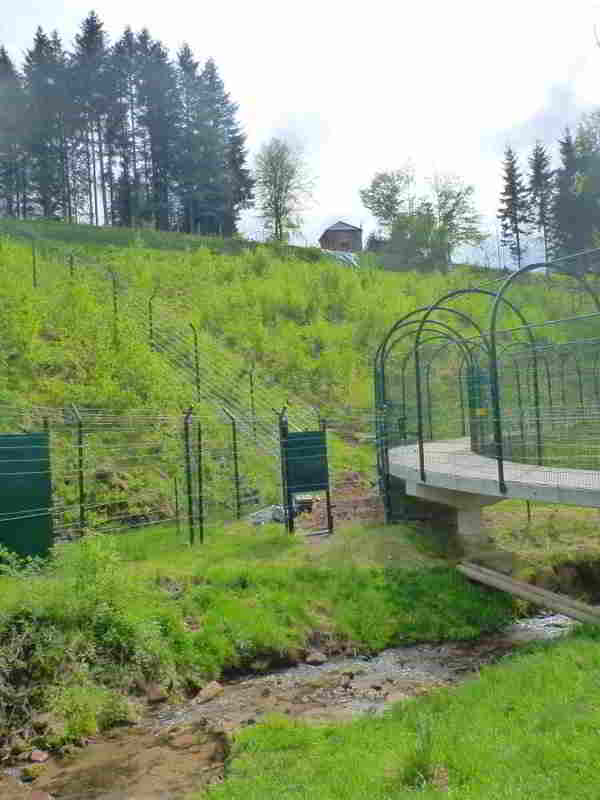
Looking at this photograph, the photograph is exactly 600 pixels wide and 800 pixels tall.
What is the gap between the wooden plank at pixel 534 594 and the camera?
770 cm

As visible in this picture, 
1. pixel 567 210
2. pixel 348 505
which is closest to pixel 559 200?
pixel 567 210

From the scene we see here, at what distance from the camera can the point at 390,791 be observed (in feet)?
14.8

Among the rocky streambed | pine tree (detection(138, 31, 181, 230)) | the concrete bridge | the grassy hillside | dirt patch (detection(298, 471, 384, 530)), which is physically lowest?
the rocky streambed

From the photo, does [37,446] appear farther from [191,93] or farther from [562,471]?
[191,93]

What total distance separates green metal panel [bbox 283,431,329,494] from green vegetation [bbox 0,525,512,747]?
2.90 feet

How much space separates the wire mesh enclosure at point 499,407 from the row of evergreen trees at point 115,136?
25.7 meters

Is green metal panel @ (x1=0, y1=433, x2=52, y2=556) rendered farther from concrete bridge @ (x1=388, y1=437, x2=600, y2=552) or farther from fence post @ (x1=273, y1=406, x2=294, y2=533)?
concrete bridge @ (x1=388, y1=437, x2=600, y2=552)

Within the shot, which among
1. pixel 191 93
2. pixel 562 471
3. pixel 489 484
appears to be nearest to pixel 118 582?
pixel 489 484

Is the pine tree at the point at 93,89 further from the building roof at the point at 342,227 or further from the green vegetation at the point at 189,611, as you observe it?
the green vegetation at the point at 189,611

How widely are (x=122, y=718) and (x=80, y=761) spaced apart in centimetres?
73

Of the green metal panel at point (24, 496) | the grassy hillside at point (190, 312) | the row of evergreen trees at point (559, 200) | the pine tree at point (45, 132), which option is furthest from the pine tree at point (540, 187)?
the green metal panel at point (24, 496)

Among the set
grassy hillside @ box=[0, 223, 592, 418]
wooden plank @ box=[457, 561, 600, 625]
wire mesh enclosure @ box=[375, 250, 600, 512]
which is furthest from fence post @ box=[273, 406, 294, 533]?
grassy hillside @ box=[0, 223, 592, 418]

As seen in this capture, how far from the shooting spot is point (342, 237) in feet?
182

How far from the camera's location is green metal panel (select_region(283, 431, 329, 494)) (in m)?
11.8
